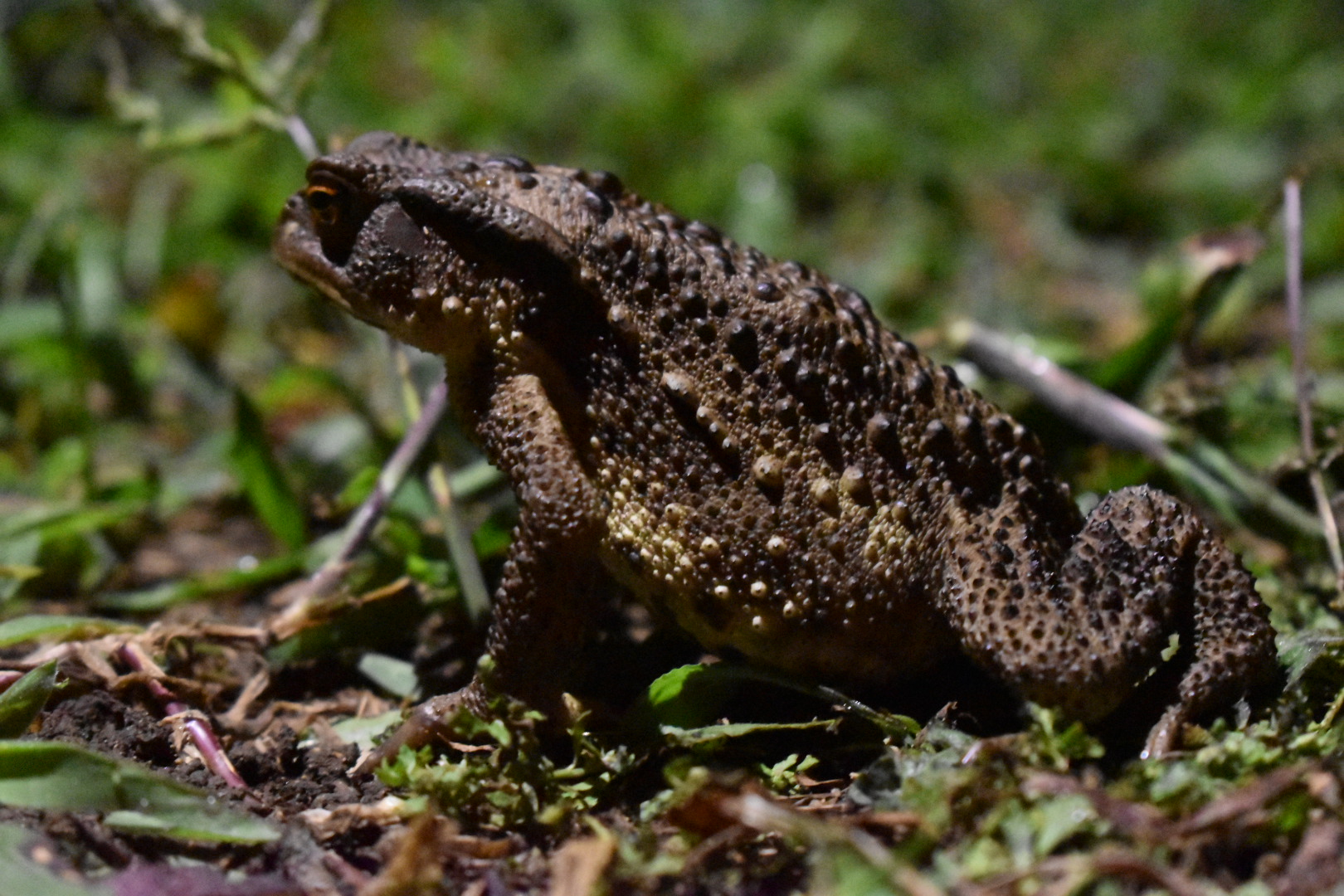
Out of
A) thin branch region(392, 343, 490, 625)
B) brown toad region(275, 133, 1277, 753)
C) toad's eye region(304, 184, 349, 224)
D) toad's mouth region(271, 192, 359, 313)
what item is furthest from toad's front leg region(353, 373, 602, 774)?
toad's eye region(304, 184, 349, 224)

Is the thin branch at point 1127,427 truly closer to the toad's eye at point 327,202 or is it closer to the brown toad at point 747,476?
the brown toad at point 747,476

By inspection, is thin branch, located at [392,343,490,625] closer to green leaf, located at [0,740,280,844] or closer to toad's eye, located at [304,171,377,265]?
toad's eye, located at [304,171,377,265]

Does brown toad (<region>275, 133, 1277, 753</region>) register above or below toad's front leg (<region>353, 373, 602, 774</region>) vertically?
above

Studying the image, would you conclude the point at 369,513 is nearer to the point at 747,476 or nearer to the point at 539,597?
the point at 539,597

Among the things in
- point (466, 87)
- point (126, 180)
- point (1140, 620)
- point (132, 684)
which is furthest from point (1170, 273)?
point (126, 180)

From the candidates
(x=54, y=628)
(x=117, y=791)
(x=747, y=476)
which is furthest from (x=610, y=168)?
(x=117, y=791)

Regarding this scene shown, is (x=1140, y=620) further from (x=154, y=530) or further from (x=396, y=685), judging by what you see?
(x=154, y=530)
